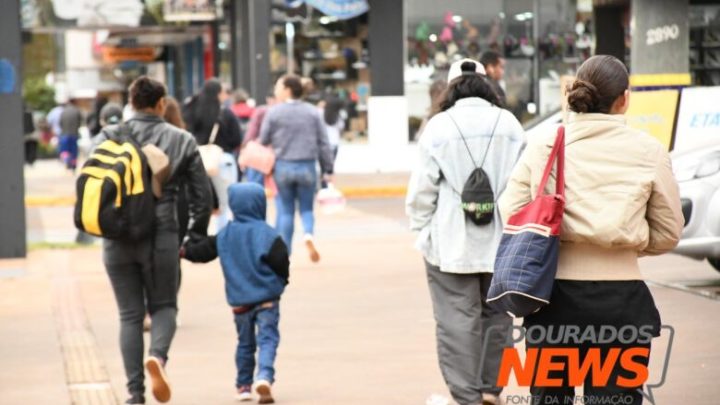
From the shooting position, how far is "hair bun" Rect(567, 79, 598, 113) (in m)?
5.41

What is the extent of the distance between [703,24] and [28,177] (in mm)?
16493

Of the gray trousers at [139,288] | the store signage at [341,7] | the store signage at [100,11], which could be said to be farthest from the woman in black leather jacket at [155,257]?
the store signage at [100,11]

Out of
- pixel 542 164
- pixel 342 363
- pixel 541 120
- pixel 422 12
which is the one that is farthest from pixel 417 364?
pixel 422 12

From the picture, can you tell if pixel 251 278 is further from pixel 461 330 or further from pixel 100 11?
pixel 100 11

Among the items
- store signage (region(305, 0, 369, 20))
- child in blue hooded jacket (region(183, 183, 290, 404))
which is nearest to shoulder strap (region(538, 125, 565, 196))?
child in blue hooded jacket (region(183, 183, 290, 404))

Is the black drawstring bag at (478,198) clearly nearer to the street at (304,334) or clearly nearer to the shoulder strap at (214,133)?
the street at (304,334)

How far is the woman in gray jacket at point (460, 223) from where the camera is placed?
24.7 ft

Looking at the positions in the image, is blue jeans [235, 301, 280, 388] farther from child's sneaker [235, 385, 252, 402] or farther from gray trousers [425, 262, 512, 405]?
gray trousers [425, 262, 512, 405]

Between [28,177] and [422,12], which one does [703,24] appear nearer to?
[422,12]

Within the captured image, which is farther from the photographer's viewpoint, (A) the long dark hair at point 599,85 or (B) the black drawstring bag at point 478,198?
(B) the black drawstring bag at point 478,198

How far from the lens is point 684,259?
14.2 metres

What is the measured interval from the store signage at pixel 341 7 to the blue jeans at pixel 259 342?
65.3 ft

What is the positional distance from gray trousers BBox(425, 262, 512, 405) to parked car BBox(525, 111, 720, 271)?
4.14 meters

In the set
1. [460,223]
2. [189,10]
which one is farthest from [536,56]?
[460,223]
